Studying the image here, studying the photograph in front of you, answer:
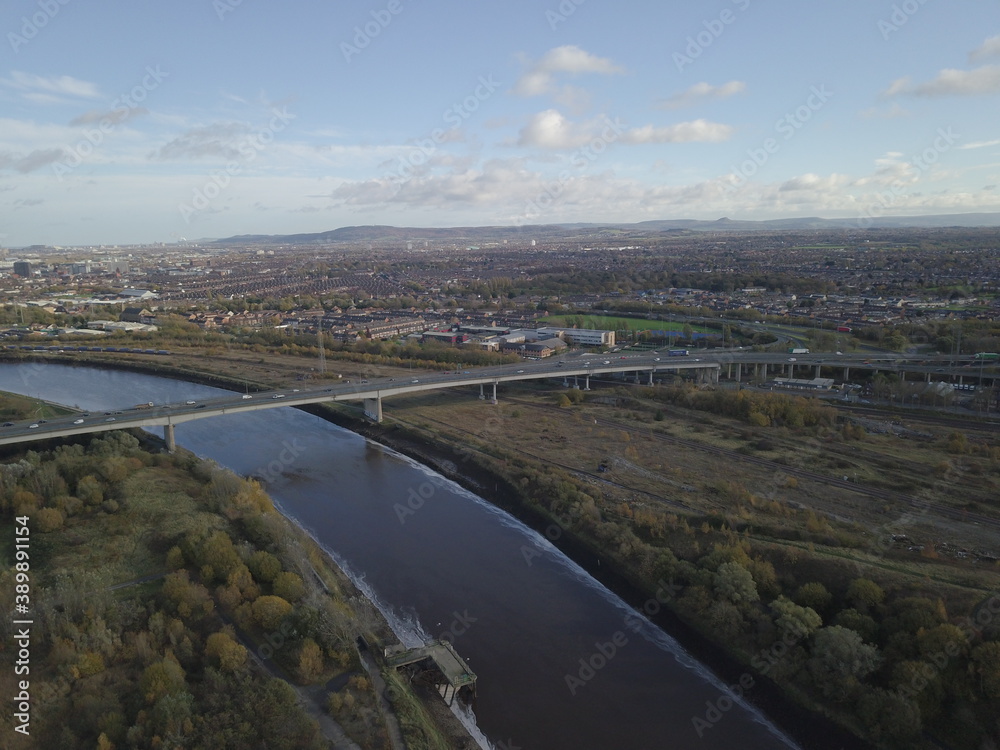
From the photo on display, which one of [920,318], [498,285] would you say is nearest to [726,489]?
[920,318]

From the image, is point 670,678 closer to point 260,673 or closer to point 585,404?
point 260,673

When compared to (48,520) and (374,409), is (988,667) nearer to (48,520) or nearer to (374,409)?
→ (48,520)

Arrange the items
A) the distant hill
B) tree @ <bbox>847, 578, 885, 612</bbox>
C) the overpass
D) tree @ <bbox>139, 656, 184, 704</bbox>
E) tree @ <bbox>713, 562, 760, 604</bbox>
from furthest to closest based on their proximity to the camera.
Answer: the distant hill, the overpass, tree @ <bbox>713, 562, 760, 604</bbox>, tree @ <bbox>847, 578, 885, 612</bbox>, tree @ <bbox>139, 656, 184, 704</bbox>

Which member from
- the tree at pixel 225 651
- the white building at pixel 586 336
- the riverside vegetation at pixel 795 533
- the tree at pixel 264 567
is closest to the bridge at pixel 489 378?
the riverside vegetation at pixel 795 533

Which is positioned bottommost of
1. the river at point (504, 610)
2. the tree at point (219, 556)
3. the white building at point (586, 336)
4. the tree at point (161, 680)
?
the river at point (504, 610)

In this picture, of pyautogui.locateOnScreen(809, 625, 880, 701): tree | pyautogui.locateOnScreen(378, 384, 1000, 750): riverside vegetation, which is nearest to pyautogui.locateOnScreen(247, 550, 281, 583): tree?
pyautogui.locateOnScreen(378, 384, 1000, 750): riverside vegetation

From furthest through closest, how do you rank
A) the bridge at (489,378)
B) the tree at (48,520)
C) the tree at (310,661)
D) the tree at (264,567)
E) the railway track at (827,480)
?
the bridge at (489,378) < the railway track at (827,480) < the tree at (48,520) < the tree at (264,567) < the tree at (310,661)

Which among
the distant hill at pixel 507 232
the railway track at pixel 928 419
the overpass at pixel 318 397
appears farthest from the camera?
the distant hill at pixel 507 232

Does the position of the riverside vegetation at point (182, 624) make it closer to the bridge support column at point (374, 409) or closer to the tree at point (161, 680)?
the tree at point (161, 680)

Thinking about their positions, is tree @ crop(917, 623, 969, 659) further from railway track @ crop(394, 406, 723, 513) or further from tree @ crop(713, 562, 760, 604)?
railway track @ crop(394, 406, 723, 513)
